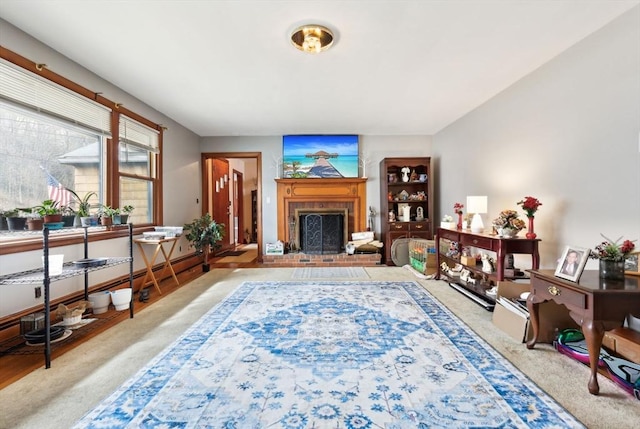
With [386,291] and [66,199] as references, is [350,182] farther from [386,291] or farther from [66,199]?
[66,199]

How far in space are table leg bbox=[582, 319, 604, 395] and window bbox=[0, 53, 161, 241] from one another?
4099mm

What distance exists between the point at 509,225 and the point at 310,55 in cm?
257

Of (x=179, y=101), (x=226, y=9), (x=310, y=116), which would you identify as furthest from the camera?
(x=310, y=116)

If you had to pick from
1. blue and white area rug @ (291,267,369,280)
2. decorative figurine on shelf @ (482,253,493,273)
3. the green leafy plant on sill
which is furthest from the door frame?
decorative figurine on shelf @ (482,253,493,273)

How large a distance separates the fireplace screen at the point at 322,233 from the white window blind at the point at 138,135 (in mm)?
2839

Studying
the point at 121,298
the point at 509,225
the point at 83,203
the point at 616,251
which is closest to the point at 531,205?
the point at 509,225

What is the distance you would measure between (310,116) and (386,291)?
288cm

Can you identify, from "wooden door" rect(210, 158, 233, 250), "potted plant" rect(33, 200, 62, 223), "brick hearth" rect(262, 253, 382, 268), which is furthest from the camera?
"wooden door" rect(210, 158, 233, 250)

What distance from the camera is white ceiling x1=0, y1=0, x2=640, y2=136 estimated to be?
2051 millimetres

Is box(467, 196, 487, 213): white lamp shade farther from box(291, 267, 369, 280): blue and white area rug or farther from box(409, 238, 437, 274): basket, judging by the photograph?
box(291, 267, 369, 280): blue and white area rug

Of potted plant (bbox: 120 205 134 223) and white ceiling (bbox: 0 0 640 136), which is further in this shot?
potted plant (bbox: 120 205 134 223)

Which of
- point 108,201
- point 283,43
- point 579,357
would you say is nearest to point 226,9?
point 283,43

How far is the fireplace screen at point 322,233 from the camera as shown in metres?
5.61

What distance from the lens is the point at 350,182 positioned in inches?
223
